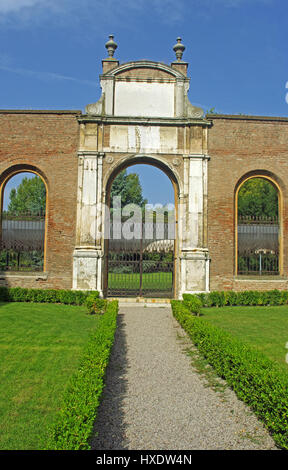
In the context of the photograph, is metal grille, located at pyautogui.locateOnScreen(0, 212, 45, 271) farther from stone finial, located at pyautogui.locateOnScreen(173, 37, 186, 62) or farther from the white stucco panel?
stone finial, located at pyautogui.locateOnScreen(173, 37, 186, 62)

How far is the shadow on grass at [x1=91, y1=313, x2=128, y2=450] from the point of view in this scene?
A: 4152mm

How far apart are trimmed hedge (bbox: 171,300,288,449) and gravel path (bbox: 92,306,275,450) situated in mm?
171

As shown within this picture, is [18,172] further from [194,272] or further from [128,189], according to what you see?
[128,189]

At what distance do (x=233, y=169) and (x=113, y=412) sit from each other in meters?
11.6

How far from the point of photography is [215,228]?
48.0ft

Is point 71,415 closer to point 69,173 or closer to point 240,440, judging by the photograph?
point 240,440

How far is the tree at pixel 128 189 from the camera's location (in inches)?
1554

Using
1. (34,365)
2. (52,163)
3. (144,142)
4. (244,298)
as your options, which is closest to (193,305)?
(244,298)

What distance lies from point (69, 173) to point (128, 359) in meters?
8.99

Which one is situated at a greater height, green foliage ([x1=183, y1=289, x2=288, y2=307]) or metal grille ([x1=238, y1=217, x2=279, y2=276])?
metal grille ([x1=238, y1=217, x2=279, y2=276])

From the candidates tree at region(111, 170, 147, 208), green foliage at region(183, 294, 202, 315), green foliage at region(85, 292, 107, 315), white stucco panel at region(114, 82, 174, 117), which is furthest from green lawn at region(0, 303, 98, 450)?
tree at region(111, 170, 147, 208)

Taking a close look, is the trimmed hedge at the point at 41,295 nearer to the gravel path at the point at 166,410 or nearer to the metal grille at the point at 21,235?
the metal grille at the point at 21,235

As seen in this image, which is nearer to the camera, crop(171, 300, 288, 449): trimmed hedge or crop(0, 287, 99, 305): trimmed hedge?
crop(171, 300, 288, 449): trimmed hedge

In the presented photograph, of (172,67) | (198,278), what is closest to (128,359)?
(198,278)
